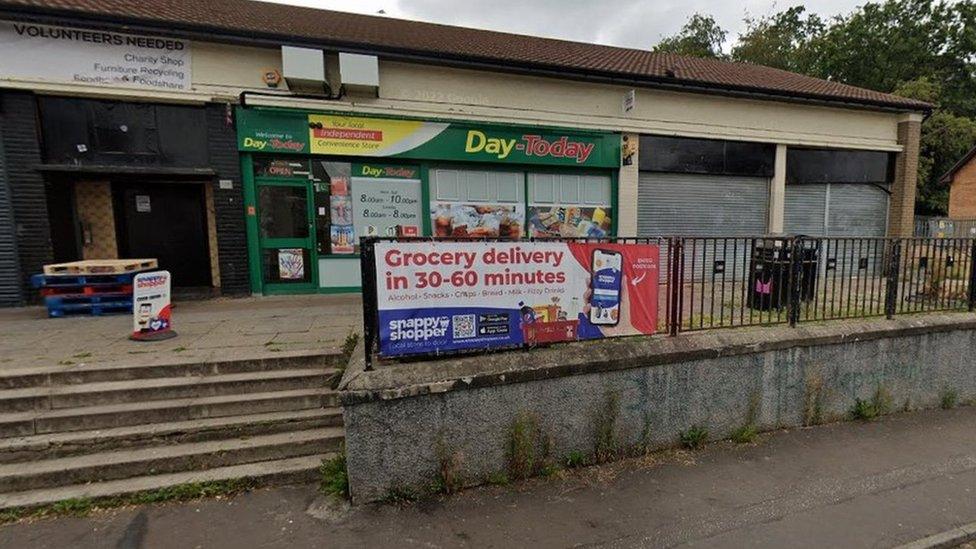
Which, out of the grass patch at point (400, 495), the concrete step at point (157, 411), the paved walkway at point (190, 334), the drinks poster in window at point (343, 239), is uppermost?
the drinks poster in window at point (343, 239)

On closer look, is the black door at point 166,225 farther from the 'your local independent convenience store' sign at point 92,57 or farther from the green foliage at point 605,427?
the green foliage at point 605,427

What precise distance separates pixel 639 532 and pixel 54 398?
5.07 metres

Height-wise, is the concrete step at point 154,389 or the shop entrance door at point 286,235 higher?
the shop entrance door at point 286,235

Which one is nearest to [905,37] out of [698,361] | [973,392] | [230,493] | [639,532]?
[973,392]

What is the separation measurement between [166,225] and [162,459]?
657 centimetres

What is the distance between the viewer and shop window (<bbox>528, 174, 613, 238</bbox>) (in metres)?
9.69

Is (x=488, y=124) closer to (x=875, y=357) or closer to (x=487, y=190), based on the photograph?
(x=487, y=190)

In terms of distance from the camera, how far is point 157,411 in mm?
3936

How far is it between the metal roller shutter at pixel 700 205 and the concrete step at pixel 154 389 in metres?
8.48

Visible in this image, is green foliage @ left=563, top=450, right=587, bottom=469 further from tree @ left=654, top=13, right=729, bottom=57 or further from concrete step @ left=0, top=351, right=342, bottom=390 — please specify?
tree @ left=654, top=13, right=729, bottom=57

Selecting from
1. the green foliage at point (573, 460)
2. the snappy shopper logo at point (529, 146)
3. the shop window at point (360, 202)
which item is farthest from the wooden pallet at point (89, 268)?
the green foliage at point (573, 460)

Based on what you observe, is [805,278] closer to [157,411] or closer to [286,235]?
[157,411]

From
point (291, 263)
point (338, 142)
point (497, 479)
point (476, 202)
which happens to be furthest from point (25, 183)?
point (497, 479)

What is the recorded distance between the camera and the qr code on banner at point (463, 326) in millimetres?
3664
